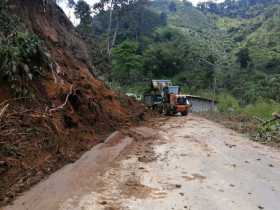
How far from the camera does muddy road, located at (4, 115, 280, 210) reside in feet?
29.5

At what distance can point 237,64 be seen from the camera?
64.8 metres

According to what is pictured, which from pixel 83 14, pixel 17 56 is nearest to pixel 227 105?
pixel 83 14

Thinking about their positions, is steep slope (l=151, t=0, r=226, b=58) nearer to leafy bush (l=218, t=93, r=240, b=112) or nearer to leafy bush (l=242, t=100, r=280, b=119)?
leafy bush (l=218, t=93, r=240, b=112)

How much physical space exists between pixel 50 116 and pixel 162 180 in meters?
4.74

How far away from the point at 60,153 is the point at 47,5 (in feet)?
42.4

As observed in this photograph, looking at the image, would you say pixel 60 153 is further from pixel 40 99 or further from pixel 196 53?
pixel 196 53

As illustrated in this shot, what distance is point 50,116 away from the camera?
14.0m

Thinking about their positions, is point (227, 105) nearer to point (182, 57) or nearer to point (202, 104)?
point (202, 104)

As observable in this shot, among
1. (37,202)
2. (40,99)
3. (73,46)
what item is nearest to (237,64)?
(73,46)

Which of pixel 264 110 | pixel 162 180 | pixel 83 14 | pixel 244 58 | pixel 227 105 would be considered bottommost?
pixel 227 105

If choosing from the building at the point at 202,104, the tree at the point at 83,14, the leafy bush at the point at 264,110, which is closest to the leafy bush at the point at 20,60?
the leafy bush at the point at 264,110

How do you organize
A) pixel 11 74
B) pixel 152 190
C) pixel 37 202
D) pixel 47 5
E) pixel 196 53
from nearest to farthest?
1. pixel 37 202
2. pixel 152 190
3. pixel 11 74
4. pixel 47 5
5. pixel 196 53

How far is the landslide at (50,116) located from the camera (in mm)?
10523

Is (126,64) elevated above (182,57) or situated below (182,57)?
below
